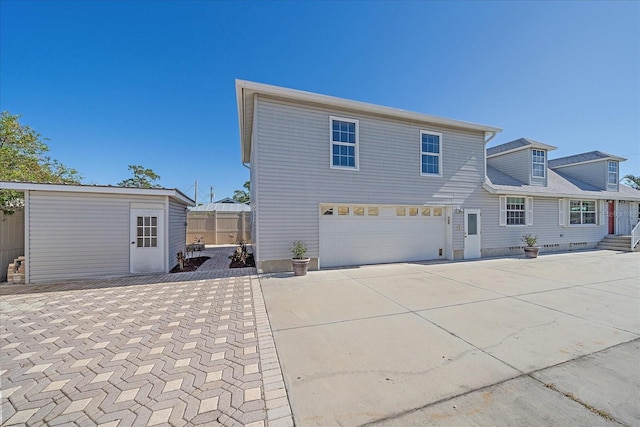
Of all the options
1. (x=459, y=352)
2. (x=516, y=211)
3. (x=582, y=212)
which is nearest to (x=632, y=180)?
(x=582, y=212)

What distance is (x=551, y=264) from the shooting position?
8742 millimetres

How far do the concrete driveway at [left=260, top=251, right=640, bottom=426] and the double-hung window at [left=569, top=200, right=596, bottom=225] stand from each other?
8.39m

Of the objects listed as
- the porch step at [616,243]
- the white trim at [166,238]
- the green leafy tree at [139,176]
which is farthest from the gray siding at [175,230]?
the porch step at [616,243]

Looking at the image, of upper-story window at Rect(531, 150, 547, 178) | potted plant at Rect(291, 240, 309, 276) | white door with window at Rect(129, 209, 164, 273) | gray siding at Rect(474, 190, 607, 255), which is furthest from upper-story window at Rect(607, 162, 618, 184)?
white door with window at Rect(129, 209, 164, 273)

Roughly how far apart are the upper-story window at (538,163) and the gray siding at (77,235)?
1720 centimetres

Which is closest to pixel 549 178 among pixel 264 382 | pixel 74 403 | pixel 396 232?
pixel 396 232

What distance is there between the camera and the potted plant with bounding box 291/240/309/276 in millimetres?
7090

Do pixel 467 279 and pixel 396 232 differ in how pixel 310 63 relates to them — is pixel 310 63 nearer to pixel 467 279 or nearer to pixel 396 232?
pixel 396 232

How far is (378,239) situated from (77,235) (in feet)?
29.9

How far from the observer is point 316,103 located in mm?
7734

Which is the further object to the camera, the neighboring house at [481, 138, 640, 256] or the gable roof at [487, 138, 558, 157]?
the gable roof at [487, 138, 558, 157]

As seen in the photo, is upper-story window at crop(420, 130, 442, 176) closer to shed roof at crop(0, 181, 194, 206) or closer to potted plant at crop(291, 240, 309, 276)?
potted plant at crop(291, 240, 309, 276)

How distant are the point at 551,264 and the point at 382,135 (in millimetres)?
7788

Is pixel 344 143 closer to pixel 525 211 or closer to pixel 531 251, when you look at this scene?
pixel 531 251
